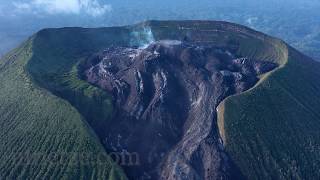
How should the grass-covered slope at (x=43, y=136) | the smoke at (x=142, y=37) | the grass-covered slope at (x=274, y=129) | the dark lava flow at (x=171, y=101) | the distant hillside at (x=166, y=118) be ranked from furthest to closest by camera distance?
the smoke at (x=142, y=37) → the grass-covered slope at (x=274, y=129) → the dark lava flow at (x=171, y=101) → the distant hillside at (x=166, y=118) → the grass-covered slope at (x=43, y=136)

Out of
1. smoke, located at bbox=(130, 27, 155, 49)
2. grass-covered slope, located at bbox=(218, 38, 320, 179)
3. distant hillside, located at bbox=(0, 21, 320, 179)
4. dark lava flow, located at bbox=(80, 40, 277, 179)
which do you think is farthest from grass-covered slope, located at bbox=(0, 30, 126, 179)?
smoke, located at bbox=(130, 27, 155, 49)

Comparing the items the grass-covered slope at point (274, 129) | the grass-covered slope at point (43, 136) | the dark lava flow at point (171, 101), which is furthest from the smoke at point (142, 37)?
the grass-covered slope at point (274, 129)

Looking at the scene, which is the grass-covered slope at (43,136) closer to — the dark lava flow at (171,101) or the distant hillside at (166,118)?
the distant hillside at (166,118)

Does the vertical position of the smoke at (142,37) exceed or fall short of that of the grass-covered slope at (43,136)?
it falls short

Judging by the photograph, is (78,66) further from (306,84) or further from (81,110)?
(306,84)

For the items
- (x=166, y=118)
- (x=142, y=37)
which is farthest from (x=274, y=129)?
(x=142, y=37)

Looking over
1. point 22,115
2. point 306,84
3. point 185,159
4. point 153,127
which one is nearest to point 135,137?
point 153,127

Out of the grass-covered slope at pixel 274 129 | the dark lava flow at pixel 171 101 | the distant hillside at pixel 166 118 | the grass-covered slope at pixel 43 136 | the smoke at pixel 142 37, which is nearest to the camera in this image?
the grass-covered slope at pixel 43 136
